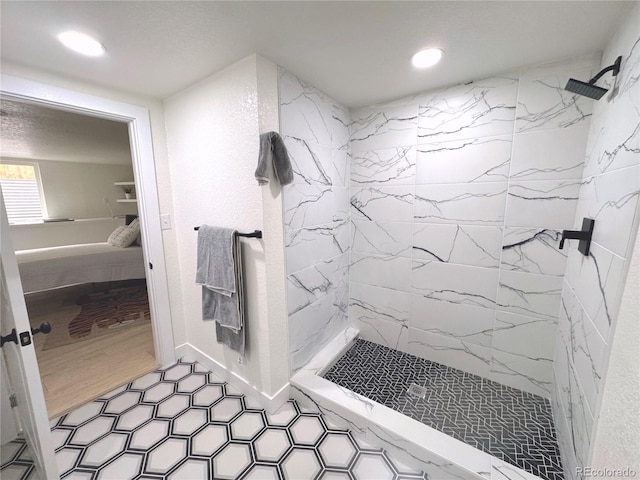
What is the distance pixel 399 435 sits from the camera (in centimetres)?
134

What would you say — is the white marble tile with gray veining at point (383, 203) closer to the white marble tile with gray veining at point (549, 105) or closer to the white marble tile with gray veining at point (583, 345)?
the white marble tile with gray veining at point (549, 105)

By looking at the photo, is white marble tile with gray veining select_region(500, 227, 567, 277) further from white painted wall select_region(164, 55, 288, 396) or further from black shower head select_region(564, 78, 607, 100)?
white painted wall select_region(164, 55, 288, 396)

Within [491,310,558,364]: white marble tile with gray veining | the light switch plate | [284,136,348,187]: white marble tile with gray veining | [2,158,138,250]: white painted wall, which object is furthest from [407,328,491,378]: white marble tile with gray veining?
[2,158,138,250]: white painted wall

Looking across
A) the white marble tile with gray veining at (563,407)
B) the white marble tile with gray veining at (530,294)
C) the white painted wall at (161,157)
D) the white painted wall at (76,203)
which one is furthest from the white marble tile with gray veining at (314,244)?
the white painted wall at (76,203)

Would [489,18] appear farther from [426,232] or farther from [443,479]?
[443,479]

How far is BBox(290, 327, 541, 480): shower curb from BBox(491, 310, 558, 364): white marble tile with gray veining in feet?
2.52

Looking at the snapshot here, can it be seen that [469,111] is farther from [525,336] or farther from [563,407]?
[563,407]

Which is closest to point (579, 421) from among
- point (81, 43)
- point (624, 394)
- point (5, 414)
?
point (624, 394)

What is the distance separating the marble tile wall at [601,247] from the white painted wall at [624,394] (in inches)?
2.3

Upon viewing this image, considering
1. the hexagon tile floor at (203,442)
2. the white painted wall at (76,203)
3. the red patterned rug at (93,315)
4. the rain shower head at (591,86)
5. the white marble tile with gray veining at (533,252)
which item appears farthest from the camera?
the white painted wall at (76,203)

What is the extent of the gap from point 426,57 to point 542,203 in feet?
3.62

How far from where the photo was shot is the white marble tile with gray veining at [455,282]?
1785 mm

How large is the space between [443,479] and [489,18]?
2.11 m

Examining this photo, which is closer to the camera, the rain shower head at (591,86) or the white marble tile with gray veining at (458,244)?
the rain shower head at (591,86)
